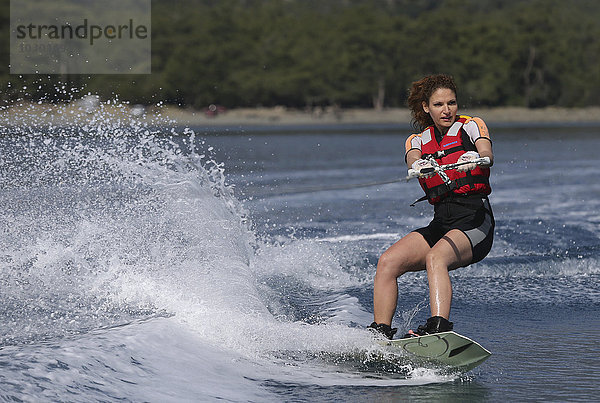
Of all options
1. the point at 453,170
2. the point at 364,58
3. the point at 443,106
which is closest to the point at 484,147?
the point at 453,170

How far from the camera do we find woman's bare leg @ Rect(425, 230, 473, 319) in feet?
12.3

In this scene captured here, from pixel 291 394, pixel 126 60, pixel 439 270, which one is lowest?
pixel 291 394

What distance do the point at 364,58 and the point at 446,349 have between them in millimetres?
74145

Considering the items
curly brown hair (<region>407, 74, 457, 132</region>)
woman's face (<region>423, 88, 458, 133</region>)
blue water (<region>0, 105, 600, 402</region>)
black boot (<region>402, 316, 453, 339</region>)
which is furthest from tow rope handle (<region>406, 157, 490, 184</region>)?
blue water (<region>0, 105, 600, 402</region>)

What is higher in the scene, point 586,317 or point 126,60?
point 126,60

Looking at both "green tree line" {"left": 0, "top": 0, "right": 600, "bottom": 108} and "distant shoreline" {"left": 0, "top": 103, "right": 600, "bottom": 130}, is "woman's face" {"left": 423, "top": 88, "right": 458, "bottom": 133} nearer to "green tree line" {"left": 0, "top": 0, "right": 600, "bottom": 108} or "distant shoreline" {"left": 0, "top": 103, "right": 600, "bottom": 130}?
"distant shoreline" {"left": 0, "top": 103, "right": 600, "bottom": 130}

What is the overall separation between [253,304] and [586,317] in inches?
76.6

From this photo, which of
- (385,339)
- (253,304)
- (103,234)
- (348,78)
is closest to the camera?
(385,339)

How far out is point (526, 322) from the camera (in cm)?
493

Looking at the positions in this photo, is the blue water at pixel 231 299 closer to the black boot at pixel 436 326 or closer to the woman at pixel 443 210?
the black boot at pixel 436 326

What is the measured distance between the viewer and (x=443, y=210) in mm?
4047

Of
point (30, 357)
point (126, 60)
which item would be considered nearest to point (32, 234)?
point (30, 357)

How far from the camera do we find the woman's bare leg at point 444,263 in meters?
3.76

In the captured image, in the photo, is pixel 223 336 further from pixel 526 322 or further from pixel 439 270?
pixel 526 322
